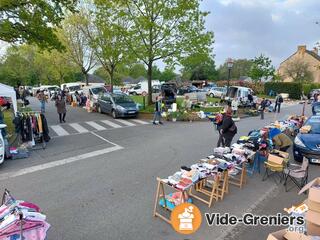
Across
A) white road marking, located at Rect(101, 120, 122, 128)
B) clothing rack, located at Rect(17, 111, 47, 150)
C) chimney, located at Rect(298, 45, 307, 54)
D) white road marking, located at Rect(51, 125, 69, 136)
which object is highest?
→ chimney, located at Rect(298, 45, 307, 54)

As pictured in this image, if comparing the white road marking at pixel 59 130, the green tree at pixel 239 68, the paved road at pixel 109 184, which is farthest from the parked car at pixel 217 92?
the green tree at pixel 239 68

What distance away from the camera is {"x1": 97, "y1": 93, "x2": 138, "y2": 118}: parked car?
63.2 feet

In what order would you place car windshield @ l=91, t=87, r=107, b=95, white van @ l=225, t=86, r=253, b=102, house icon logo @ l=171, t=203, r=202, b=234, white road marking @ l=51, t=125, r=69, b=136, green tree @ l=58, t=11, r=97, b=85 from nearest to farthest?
house icon logo @ l=171, t=203, r=202, b=234 < white road marking @ l=51, t=125, r=69, b=136 < car windshield @ l=91, t=87, r=107, b=95 < white van @ l=225, t=86, r=253, b=102 < green tree @ l=58, t=11, r=97, b=85

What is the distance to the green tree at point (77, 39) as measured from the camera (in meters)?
32.8

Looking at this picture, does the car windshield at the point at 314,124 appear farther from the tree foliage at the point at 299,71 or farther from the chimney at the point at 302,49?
the chimney at the point at 302,49

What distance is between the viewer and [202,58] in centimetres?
2103

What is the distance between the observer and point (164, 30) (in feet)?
66.0

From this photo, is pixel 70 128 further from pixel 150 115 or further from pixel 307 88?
pixel 307 88

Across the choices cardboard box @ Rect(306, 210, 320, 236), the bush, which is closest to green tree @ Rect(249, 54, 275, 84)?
the bush

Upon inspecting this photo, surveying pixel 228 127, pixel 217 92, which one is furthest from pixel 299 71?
pixel 228 127

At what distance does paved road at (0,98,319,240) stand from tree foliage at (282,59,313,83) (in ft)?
180

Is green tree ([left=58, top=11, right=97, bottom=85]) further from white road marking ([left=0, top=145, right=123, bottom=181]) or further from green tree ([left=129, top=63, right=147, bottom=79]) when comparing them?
white road marking ([left=0, top=145, right=123, bottom=181])

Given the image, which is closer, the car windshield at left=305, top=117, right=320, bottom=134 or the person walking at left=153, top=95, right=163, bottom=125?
the car windshield at left=305, top=117, right=320, bottom=134

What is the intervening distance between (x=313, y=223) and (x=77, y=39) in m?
35.7
